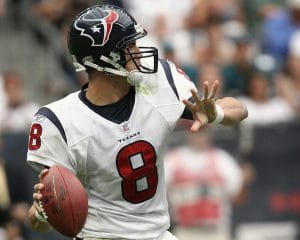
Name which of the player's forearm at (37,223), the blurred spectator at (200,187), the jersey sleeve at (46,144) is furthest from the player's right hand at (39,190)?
the blurred spectator at (200,187)

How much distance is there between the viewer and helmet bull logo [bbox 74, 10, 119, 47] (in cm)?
616

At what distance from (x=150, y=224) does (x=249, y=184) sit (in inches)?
196

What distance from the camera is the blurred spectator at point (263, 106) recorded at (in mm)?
11344

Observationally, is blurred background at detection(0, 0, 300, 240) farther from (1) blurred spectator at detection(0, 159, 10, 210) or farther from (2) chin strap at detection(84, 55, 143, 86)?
(2) chin strap at detection(84, 55, 143, 86)

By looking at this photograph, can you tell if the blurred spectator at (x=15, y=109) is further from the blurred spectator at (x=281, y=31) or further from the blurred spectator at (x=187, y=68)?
the blurred spectator at (x=281, y=31)

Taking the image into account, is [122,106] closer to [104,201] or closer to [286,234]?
[104,201]

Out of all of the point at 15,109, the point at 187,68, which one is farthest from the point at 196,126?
the point at 187,68

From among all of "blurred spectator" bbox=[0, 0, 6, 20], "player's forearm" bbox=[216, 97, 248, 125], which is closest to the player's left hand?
"player's forearm" bbox=[216, 97, 248, 125]

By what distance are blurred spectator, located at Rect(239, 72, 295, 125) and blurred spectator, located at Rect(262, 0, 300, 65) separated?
3.33 feet

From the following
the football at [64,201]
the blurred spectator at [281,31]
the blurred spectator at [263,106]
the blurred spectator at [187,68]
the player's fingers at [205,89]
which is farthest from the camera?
the blurred spectator at [281,31]

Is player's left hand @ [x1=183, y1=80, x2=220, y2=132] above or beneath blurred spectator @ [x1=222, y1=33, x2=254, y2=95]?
above

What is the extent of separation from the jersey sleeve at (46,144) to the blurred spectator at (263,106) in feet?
17.5

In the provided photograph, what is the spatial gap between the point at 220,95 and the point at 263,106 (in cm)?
44

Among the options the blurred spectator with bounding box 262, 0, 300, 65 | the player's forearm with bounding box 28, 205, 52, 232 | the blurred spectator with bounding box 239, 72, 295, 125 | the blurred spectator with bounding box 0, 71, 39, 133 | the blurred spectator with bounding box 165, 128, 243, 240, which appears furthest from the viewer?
the blurred spectator with bounding box 262, 0, 300, 65
